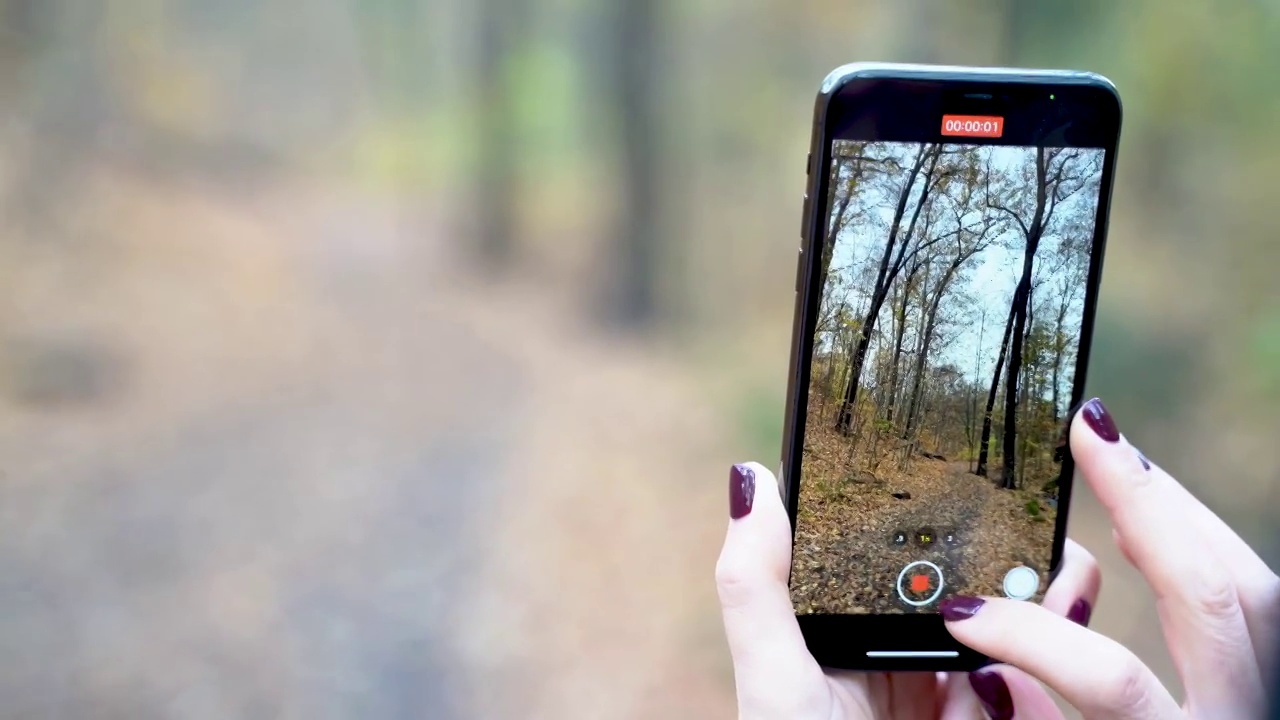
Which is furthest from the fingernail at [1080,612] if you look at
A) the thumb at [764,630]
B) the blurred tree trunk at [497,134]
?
the blurred tree trunk at [497,134]

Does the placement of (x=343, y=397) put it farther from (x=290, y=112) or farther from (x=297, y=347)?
(x=290, y=112)

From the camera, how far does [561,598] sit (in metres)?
0.81

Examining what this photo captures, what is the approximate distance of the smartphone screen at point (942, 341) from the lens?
1.69 feet

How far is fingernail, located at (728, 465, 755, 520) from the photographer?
52 centimetres

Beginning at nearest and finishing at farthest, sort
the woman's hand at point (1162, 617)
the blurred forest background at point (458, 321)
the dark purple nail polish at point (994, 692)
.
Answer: the woman's hand at point (1162, 617)
the dark purple nail polish at point (994, 692)
the blurred forest background at point (458, 321)

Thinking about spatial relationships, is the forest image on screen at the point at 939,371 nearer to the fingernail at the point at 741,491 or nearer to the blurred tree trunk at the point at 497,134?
the fingernail at the point at 741,491

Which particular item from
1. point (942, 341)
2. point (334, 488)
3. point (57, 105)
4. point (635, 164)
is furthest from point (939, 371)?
point (57, 105)

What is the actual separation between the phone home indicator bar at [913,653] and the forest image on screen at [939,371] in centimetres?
2

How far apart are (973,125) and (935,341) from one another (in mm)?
124

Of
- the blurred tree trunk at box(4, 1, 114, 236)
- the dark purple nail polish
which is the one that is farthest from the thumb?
A: the blurred tree trunk at box(4, 1, 114, 236)

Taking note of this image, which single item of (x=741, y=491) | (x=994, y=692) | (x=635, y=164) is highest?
(x=635, y=164)

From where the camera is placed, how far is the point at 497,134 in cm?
74

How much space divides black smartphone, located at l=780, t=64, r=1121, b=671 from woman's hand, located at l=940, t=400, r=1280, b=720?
0.15 feet

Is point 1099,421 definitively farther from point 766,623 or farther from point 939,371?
point 766,623
